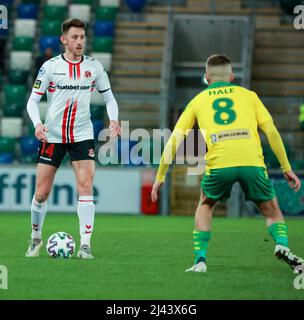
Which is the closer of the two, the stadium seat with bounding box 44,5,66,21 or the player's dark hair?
the player's dark hair

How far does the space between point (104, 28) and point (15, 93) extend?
2.70m

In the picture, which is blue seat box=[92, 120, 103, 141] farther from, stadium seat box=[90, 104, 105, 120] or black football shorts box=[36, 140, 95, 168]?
black football shorts box=[36, 140, 95, 168]

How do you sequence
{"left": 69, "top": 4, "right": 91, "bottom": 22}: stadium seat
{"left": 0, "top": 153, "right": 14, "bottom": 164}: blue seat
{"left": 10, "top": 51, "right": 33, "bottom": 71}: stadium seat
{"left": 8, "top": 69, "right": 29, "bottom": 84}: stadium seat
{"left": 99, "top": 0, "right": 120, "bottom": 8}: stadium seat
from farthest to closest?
{"left": 99, "top": 0, "right": 120, "bottom": 8}: stadium seat, {"left": 69, "top": 4, "right": 91, "bottom": 22}: stadium seat, {"left": 10, "top": 51, "right": 33, "bottom": 71}: stadium seat, {"left": 8, "top": 69, "right": 29, "bottom": 84}: stadium seat, {"left": 0, "top": 153, "right": 14, "bottom": 164}: blue seat

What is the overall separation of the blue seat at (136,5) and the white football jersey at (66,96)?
13480 mm

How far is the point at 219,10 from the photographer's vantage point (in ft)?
75.9

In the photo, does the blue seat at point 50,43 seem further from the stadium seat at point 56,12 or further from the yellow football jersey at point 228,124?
the yellow football jersey at point 228,124

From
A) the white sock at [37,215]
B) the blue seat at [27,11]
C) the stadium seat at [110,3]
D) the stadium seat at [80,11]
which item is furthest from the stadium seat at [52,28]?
the white sock at [37,215]

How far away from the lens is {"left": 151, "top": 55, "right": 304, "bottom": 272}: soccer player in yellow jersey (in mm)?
8047

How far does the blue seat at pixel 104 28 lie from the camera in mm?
22938

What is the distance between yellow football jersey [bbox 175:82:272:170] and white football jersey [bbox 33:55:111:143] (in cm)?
176

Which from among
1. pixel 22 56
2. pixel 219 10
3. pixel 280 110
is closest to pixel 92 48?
pixel 22 56

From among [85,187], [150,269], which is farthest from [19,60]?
[150,269]

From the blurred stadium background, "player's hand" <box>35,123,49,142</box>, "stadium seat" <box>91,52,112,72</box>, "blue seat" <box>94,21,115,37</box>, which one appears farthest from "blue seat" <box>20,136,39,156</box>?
"player's hand" <box>35,123,49,142</box>

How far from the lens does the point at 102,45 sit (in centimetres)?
2258
